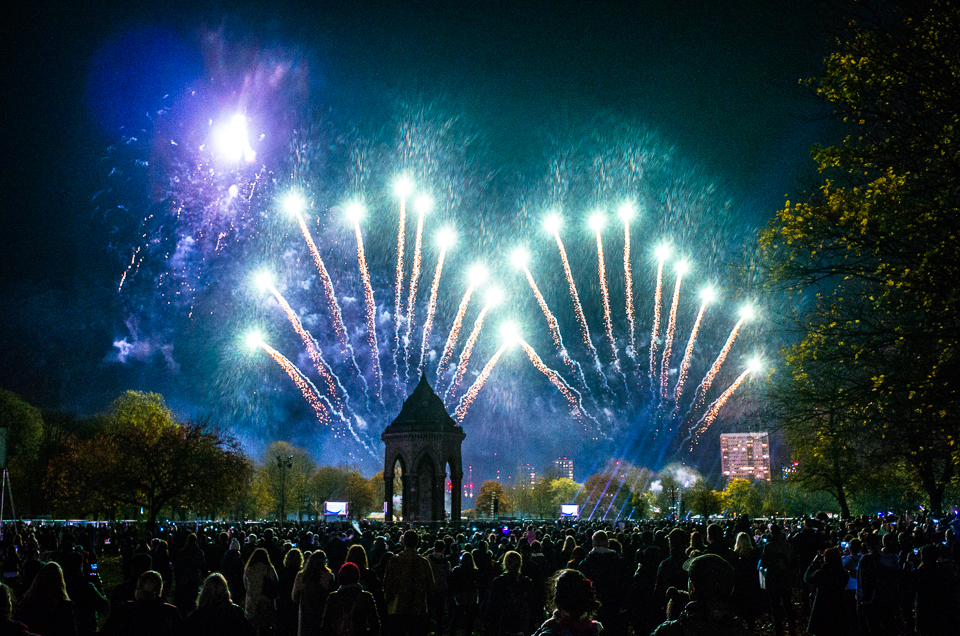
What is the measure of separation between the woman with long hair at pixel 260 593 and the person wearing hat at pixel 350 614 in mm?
2479

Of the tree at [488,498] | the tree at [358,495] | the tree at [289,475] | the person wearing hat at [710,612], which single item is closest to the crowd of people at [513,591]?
the person wearing hat at [710,612]

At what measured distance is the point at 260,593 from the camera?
10.1 metres

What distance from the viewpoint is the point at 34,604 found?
23.0ft

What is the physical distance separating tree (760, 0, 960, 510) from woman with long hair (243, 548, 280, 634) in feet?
40.5

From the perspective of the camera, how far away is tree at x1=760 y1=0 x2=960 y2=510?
1432cm

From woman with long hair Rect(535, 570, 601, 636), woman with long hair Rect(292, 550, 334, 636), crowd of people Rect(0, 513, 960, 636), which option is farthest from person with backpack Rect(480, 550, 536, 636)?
woman with long hair Rect(535, 570, 601, 636)

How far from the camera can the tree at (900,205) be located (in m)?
14.3

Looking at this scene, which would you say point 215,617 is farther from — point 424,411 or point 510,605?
point 424,411

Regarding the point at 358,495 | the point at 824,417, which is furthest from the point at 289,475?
the point at 824,417

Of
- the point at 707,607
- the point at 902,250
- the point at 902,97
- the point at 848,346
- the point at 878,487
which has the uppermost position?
the point at 902,97

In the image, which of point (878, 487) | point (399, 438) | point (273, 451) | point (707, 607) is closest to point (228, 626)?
point (707, 607)

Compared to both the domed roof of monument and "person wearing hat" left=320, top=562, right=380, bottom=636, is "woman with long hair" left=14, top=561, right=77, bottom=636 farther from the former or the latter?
the domed roof of monument

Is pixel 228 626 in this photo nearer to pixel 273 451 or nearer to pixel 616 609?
pixel 616 609

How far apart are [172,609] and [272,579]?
365 centimetres
